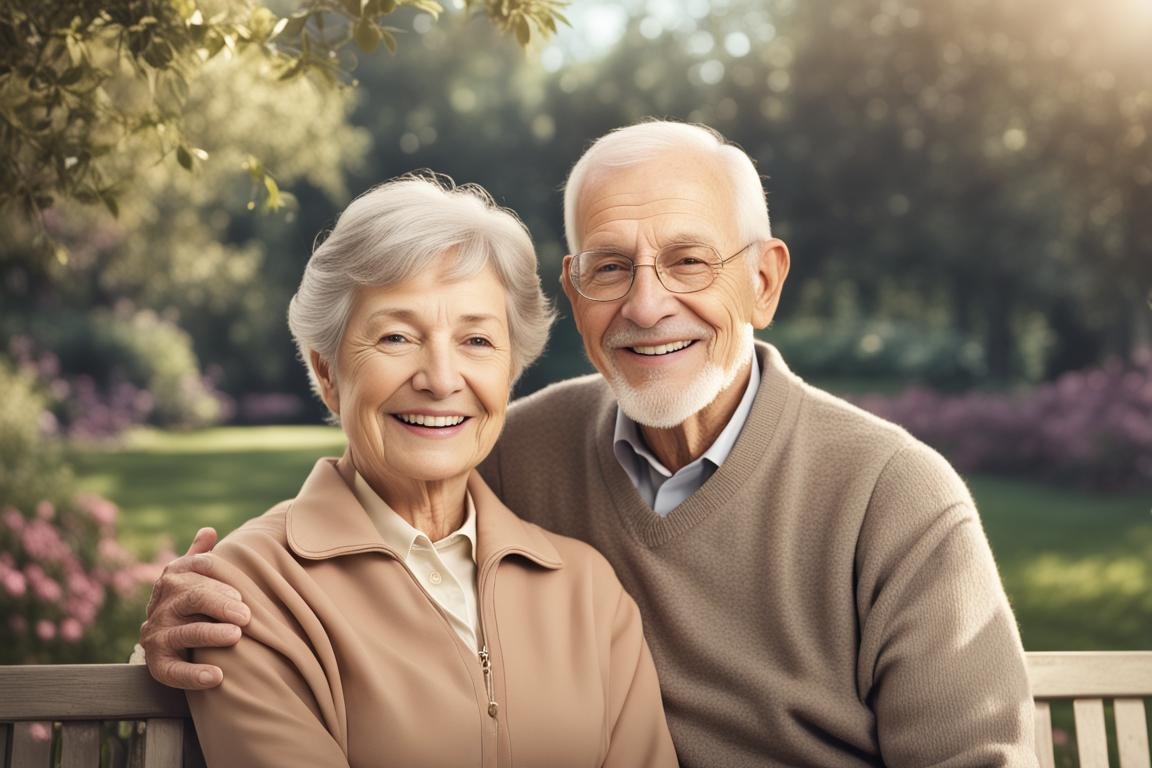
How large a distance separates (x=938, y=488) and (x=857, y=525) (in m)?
0.22

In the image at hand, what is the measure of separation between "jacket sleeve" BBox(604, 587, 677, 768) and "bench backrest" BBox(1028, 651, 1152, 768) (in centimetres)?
95

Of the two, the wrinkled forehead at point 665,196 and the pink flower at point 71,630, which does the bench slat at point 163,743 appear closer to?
the wrinkled forehead at point 665,196

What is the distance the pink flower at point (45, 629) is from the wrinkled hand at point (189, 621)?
12.6 ft

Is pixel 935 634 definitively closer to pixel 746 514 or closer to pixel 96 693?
pixel 746 514

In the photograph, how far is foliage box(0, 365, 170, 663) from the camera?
6.40m

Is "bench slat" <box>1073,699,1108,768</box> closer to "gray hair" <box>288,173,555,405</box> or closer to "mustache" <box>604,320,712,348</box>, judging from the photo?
"mustache" <box>604,320,712,348</box>

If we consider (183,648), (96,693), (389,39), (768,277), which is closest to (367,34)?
(389,39)

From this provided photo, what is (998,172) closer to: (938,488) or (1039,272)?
(1039,272)

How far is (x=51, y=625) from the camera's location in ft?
20.5

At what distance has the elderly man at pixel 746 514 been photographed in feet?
8.82

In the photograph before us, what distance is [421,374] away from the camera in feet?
8.45

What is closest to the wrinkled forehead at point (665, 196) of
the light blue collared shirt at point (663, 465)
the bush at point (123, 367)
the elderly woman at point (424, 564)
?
the elderly woman at point (424, 564)

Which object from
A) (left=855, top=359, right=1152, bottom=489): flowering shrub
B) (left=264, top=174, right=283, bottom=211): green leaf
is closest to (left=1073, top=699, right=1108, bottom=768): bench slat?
(left=264, top=174, right=283, bottom=211): green leaf

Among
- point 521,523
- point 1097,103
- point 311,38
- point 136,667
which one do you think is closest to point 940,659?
point 521,523
